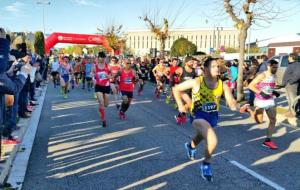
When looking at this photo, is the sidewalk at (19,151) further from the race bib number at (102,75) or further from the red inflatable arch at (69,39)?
the red inflatable arch at (69,39)

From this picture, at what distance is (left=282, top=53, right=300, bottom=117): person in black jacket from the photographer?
11.3 meters

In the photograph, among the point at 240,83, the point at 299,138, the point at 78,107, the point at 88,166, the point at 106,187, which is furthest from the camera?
the point at 240,83

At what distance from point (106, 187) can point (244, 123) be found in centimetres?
→ 658

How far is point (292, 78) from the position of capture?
11359 millimetres

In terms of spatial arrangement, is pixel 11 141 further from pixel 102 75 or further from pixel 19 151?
pixel 102 75

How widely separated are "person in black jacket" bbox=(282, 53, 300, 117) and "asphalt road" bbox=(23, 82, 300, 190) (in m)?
1.51

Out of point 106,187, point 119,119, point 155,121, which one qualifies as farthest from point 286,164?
point 119,119

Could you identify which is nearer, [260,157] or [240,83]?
[260,157]

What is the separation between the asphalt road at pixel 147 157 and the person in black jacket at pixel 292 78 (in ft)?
4.94

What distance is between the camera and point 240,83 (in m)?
16.0

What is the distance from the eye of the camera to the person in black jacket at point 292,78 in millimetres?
11266

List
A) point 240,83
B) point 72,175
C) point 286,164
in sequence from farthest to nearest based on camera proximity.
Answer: point 240,83
point 286,164
point 72,175

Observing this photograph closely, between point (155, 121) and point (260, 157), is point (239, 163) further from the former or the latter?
point (155, 121)

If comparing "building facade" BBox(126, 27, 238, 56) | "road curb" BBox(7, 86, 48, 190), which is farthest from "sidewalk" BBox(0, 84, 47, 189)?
"building facade" BBox(126, 27, 238, 56)
